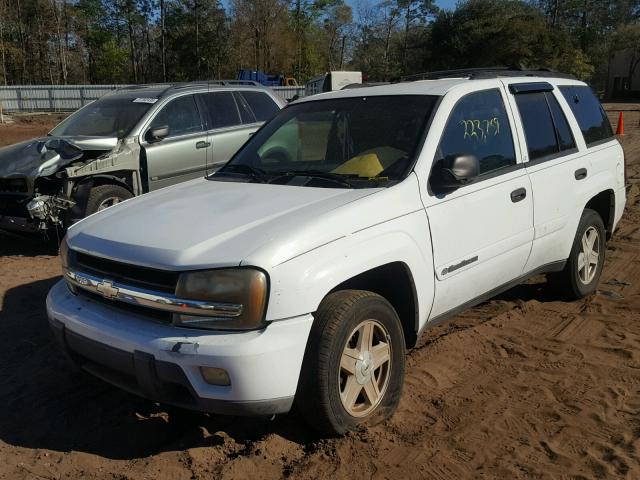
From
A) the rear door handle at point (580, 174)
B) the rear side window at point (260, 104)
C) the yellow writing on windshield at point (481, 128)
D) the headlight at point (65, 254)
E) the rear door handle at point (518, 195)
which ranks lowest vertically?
the headlight at point (65, 254)

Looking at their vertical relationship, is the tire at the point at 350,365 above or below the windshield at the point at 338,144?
below

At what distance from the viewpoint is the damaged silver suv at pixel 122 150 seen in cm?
663

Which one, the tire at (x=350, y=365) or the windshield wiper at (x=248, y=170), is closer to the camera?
the tire at (x=350, y=365)

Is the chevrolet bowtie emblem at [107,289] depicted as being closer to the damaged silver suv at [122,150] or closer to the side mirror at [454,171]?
the side mirror at [454,171]

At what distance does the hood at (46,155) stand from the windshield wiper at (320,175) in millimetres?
3746

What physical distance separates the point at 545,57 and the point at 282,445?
48.2 meters

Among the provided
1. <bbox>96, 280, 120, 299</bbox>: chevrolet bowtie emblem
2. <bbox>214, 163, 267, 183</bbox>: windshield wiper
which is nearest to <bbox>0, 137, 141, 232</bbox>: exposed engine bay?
<bbox>214, 163, 267, 183</bbox>: windshield wiper

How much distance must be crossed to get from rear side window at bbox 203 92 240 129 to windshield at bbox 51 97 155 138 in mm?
868

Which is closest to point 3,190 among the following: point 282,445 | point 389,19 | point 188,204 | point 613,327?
point 188,204

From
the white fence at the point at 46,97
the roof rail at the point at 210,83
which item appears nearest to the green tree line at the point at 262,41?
the white fence at the point at 46,97

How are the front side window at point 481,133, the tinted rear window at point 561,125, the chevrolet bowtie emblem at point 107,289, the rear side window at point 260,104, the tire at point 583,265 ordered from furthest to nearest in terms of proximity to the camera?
the rear side window at point 260,104
the tire at point 583,265
the tinted rear window at point 561,125
the front side window at point 481,133
the chevrolet bowtie emblem at point 107,289

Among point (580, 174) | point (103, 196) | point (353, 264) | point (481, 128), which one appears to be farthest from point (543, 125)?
point (103, 196)

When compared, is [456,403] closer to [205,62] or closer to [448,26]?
[448,26]

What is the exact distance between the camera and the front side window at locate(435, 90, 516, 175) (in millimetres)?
3844
